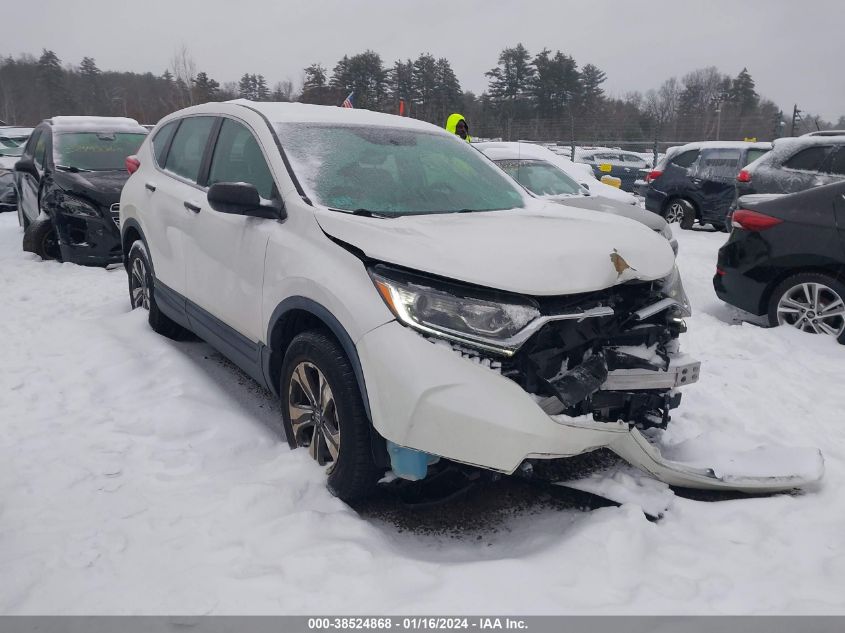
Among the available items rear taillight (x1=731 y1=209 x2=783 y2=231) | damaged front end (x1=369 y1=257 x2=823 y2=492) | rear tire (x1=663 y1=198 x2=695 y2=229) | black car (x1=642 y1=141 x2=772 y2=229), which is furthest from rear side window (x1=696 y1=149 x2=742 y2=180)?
damaged front end (x1=369 y1=257 x2=823 y2=492)

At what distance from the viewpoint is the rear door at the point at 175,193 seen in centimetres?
416

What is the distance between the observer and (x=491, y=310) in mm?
2414

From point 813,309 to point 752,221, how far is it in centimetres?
89

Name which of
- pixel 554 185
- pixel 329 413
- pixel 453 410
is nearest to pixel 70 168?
pixel 554 185

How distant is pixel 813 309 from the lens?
514 centimetres

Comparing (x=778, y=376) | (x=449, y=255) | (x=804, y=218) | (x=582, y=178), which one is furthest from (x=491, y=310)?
(x=582, y=178)

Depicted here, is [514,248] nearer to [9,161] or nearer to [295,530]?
[295,530]

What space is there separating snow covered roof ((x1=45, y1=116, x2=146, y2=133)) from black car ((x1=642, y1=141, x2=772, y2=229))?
959 centimetres

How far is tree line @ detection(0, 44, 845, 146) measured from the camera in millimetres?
30641

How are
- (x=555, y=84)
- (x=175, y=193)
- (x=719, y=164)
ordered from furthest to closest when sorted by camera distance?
(x=555, y=84) < (x=719, y=164) < (x=175, y=193)

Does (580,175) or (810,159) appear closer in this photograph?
(810,159)

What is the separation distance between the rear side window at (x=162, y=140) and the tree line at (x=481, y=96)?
2356 cm

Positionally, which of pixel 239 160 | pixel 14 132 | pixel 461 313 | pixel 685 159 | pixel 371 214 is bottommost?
pixel 461 313
